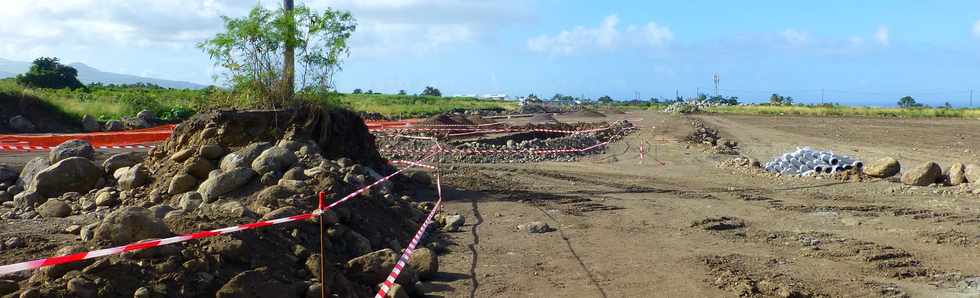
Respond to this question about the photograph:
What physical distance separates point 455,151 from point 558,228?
11413 mm

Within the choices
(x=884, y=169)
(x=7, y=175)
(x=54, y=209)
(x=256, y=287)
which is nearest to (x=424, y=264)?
(x=256, y=287)

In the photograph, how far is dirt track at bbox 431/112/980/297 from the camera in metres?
7.60

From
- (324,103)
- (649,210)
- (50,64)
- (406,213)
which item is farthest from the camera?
(50,64)

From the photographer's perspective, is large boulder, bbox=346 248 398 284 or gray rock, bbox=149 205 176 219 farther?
large boulder, bbox=346 248 398 284

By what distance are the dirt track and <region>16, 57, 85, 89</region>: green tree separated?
47069 millimetres

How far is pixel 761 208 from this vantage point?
12.5 m

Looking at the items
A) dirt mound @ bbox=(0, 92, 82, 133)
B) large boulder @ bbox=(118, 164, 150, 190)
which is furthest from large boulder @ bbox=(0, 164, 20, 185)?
dirt mound @ bbox=(0, 92, 82, 133)

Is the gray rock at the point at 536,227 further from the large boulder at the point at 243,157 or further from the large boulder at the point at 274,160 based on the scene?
the large boulder at the point at 243,157

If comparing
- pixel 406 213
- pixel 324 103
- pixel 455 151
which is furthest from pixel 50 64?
pixel 406 213

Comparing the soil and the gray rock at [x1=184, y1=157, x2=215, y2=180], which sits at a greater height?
the gray rock at [x1=184, y1=157, x2=215, y2=180]

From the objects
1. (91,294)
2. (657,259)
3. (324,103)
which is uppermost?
(324,103)

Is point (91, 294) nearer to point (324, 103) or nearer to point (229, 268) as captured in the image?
point (229, 268)

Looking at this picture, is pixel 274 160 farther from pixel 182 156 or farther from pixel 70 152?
pixel 70 152

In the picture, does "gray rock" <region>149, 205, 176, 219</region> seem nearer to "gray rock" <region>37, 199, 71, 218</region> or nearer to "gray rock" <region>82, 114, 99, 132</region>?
"gray rock" <region>37, 199, 71, 218</region>
